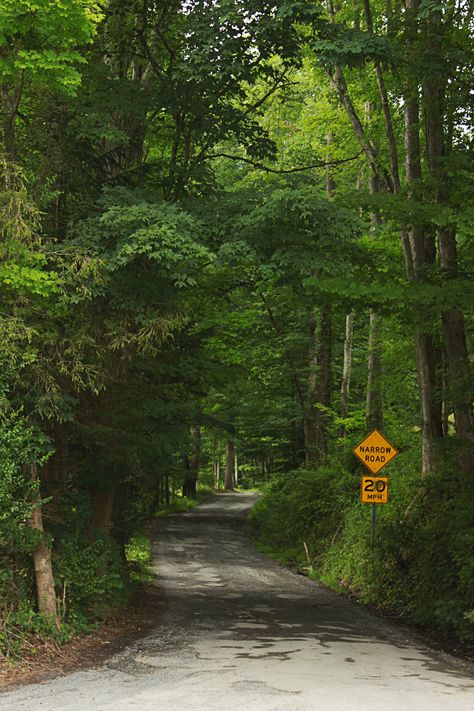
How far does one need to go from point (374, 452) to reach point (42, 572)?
8.35 metres

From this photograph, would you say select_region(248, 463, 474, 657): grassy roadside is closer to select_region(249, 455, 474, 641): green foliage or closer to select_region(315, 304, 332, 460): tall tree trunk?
select_region(249, 455, 474, 641): green foliage

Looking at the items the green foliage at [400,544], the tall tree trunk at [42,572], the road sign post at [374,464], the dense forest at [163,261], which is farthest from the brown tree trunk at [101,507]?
the green foliage at [400,544]

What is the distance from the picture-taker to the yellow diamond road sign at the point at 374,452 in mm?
16953

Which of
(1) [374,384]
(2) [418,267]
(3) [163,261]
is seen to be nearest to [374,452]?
(1) [374,384]

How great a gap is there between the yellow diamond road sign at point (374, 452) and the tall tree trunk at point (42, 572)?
7898 millimetres

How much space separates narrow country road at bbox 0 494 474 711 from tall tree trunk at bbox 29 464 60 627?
1309mm

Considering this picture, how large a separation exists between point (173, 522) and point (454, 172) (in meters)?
26.0

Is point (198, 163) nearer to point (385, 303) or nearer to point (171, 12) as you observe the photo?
point (171, 12)

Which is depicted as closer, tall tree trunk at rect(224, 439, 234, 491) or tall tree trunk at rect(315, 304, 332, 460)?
tall tree trunk at rect(315, 304, 332, 460)

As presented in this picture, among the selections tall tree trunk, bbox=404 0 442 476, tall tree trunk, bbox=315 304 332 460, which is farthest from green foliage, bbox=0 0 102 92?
tall tree trunk, bbox=315 304 332 460

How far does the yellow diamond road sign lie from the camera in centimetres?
1695

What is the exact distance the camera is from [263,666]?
30.6ft

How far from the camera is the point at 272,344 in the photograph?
3052 cm

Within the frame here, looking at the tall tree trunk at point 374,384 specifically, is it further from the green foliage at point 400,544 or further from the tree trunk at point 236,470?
the tree trunk at point 236,470
